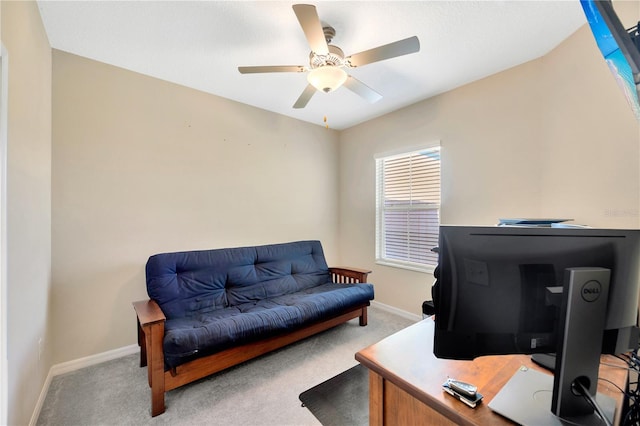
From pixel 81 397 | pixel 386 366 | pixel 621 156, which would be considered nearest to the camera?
pixel 386 366

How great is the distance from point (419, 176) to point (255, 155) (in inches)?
79.4

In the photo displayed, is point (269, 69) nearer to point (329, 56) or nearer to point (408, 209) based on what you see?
point (329, 56)

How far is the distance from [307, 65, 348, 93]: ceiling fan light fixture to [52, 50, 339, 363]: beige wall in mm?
1554

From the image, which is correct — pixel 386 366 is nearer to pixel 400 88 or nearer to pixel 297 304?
pixel 297 304

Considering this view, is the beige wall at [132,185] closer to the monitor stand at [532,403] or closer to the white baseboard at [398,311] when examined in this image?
the white baseboard at [398,311]

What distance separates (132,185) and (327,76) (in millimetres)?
2033

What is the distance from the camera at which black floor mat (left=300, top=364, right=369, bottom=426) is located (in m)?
1.49

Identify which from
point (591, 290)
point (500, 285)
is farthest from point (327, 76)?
point (591, 290)

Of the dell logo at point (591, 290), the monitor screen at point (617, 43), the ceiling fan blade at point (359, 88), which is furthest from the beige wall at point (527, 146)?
the dell logo at point (591, 290)

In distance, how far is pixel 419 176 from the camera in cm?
316

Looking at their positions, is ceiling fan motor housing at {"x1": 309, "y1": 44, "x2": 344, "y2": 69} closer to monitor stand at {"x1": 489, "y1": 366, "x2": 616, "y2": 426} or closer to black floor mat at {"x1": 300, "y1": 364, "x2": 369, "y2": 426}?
monitor stand at {"x1": 489, "y1": 366, "x2": 616, "y2": 426}

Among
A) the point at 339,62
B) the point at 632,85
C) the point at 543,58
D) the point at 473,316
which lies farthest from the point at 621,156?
the point at 339,62

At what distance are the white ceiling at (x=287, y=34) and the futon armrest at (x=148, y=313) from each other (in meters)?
2.04

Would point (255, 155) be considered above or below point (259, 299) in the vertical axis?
above
